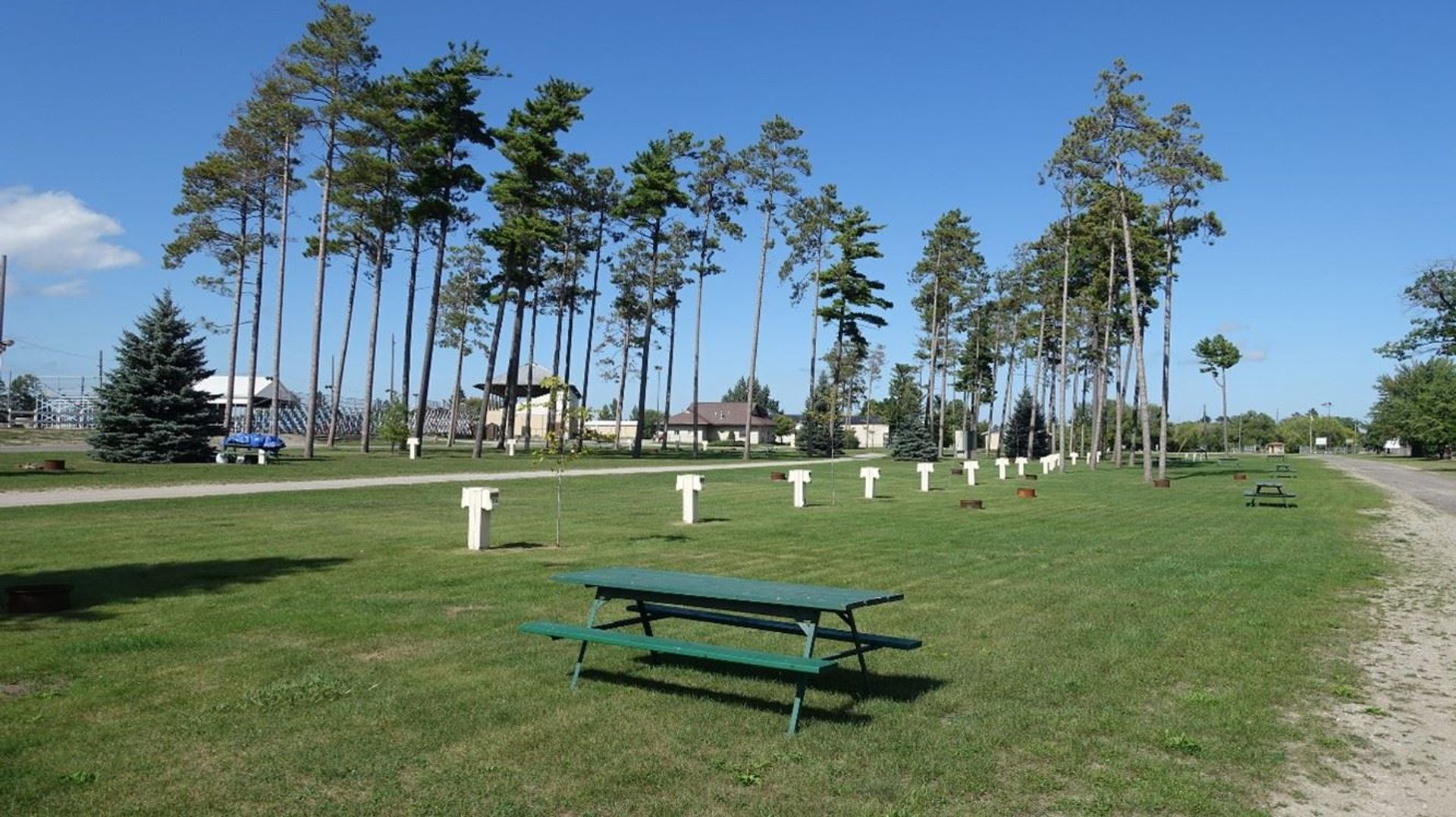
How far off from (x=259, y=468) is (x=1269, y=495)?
30.2 meters

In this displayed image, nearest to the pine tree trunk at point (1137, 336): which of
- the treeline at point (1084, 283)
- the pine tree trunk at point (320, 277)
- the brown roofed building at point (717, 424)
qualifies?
the treeline at point (1084, 283)

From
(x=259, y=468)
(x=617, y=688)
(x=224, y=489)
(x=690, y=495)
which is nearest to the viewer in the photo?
(x=617, y=688)

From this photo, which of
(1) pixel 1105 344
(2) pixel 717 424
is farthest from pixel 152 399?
(2) pixel 717 424

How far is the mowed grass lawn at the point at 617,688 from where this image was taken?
4762 mm

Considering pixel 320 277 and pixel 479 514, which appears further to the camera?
pixel 320 277

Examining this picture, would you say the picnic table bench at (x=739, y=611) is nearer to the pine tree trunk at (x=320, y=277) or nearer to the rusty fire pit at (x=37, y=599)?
the rusty fire pit at (x=37, y=599)

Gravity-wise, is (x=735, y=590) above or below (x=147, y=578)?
above

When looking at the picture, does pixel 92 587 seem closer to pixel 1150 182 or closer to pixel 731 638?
pixel 731 638

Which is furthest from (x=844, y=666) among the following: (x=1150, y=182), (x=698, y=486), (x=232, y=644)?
(x=1150, y=182)

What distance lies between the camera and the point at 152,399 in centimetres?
3141

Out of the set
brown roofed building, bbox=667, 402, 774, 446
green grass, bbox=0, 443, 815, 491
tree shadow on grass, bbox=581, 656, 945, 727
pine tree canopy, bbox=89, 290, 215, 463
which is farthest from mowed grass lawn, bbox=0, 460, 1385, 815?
brown roofed building, bbox=667, 402, 774, 446

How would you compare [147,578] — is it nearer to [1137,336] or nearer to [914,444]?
[1137,336]

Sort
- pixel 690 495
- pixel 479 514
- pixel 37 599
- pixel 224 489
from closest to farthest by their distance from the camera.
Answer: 1. pixel 37 599
2. pixel 479 514
3. pixel 690 495
4. pixel 224 489

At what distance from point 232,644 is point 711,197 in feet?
171
